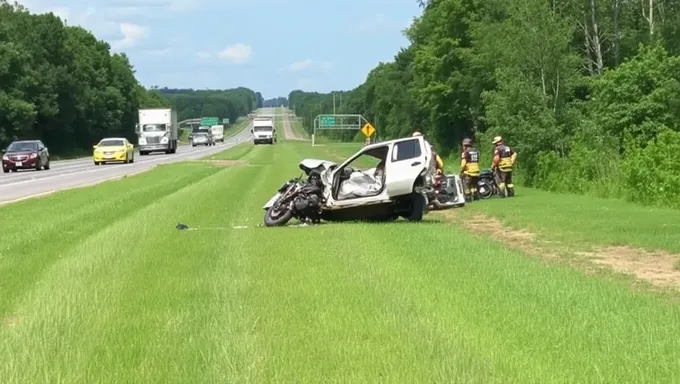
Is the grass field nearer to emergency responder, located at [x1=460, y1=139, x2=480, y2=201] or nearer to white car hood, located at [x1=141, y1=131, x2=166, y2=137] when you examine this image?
emergency responder, located at [x1=460, y1=139, x2=480, y2=201]

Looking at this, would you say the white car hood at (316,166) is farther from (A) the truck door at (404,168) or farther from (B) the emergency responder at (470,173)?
(B) the emergency responder at (470,173)

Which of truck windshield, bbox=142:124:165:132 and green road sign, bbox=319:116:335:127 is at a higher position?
truck windshield, bbox=142:124:165:132

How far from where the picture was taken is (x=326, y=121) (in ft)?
449

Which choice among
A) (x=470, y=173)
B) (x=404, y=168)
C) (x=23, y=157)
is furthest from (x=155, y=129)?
(x=404, y=168)

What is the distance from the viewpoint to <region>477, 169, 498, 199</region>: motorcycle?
88.5ft

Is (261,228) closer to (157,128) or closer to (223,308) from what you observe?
(223,308)

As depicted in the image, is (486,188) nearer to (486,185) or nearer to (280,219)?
(486,185)

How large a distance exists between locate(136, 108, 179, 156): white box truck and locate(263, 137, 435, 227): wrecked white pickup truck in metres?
56.1

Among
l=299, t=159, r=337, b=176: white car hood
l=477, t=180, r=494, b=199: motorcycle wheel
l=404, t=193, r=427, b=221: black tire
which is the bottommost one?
l=477, t=180, r=494, b=199: motorcycle wheel

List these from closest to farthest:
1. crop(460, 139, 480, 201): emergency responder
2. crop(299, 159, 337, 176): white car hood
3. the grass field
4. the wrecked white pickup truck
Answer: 1. the grass field
2. the wrecked white pickup truck
3. crop(299, 159, 337, 176): white car hood
4. crop(460, 139, 480, 201): emergency responder

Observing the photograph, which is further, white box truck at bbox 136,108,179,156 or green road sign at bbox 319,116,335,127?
green road sign at bbox 319,116,335,127

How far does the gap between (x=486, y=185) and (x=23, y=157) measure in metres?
29.1

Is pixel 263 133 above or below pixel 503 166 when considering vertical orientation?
below

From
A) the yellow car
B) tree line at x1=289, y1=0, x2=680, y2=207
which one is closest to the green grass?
tree line at x1=289, y1=0, x2=680, y2=207
